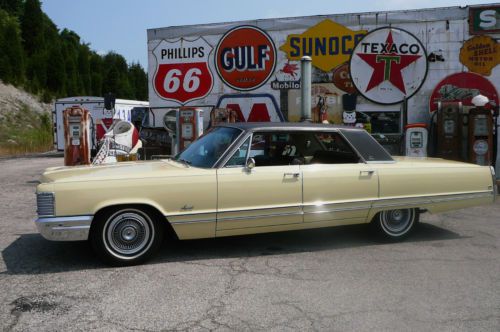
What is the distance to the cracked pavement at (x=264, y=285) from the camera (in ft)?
11.6

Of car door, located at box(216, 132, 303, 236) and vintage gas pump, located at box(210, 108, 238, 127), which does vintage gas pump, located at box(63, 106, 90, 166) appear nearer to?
vintage gas pump, located at box(210, 108, 238, 127)

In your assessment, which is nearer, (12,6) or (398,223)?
A: (398,223)

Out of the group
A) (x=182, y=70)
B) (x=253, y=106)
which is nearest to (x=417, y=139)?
(x=253, y=106)

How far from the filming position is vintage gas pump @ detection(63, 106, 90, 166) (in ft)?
37.5

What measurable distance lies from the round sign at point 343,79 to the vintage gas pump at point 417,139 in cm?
204

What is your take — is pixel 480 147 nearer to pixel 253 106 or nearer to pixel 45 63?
pixel 253 106

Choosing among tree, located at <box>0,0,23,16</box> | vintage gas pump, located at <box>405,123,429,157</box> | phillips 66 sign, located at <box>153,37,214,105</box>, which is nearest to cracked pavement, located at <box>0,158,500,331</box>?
vintage gas pump, located at <box>405,123,429,157</box>

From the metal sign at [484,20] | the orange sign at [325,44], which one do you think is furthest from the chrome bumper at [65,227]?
the metal sign at [484,20]

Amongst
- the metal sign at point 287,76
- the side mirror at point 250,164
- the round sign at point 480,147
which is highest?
the metal sign at point 287,76

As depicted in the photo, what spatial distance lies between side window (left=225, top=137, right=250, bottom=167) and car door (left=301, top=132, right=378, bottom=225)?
65cm

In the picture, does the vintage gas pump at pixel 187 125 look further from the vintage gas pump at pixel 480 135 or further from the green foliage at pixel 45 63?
the green foliage at pixel 45 63

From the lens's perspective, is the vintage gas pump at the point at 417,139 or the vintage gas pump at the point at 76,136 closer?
the vintage gas pump at the point at 417,139

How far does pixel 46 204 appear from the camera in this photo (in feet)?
14.6

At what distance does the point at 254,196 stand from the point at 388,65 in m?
7.75
